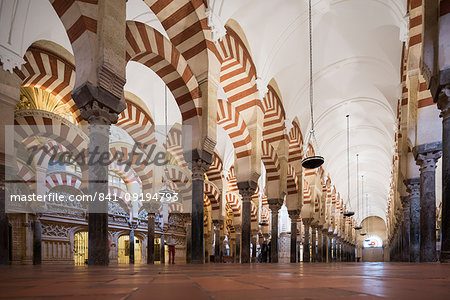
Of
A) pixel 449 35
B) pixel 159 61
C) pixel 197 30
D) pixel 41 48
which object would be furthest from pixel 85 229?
pixel 449 35

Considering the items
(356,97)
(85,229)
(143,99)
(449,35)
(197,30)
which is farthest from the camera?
(356,97)

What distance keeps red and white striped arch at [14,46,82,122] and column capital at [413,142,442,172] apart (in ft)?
24.1

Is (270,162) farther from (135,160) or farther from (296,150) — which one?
(135,160)

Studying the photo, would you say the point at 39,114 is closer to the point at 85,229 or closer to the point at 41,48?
the point at 41,48

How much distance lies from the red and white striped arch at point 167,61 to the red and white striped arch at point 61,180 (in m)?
5.88

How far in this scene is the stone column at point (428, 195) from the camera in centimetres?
598

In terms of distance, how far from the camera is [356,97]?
13.6 meters

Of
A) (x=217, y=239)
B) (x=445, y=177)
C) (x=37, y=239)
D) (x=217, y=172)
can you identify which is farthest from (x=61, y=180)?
(x=445, y=177)

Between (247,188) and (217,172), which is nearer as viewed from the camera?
(247,188)

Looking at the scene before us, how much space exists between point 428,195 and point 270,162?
5.02 meters

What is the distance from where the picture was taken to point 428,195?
19.8ft

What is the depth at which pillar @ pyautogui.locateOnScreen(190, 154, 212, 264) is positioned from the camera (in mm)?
6227

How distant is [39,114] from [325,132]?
Answer: 36.2 feet

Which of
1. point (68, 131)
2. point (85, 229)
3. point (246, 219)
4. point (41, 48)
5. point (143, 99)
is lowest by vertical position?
point (85, 229)
